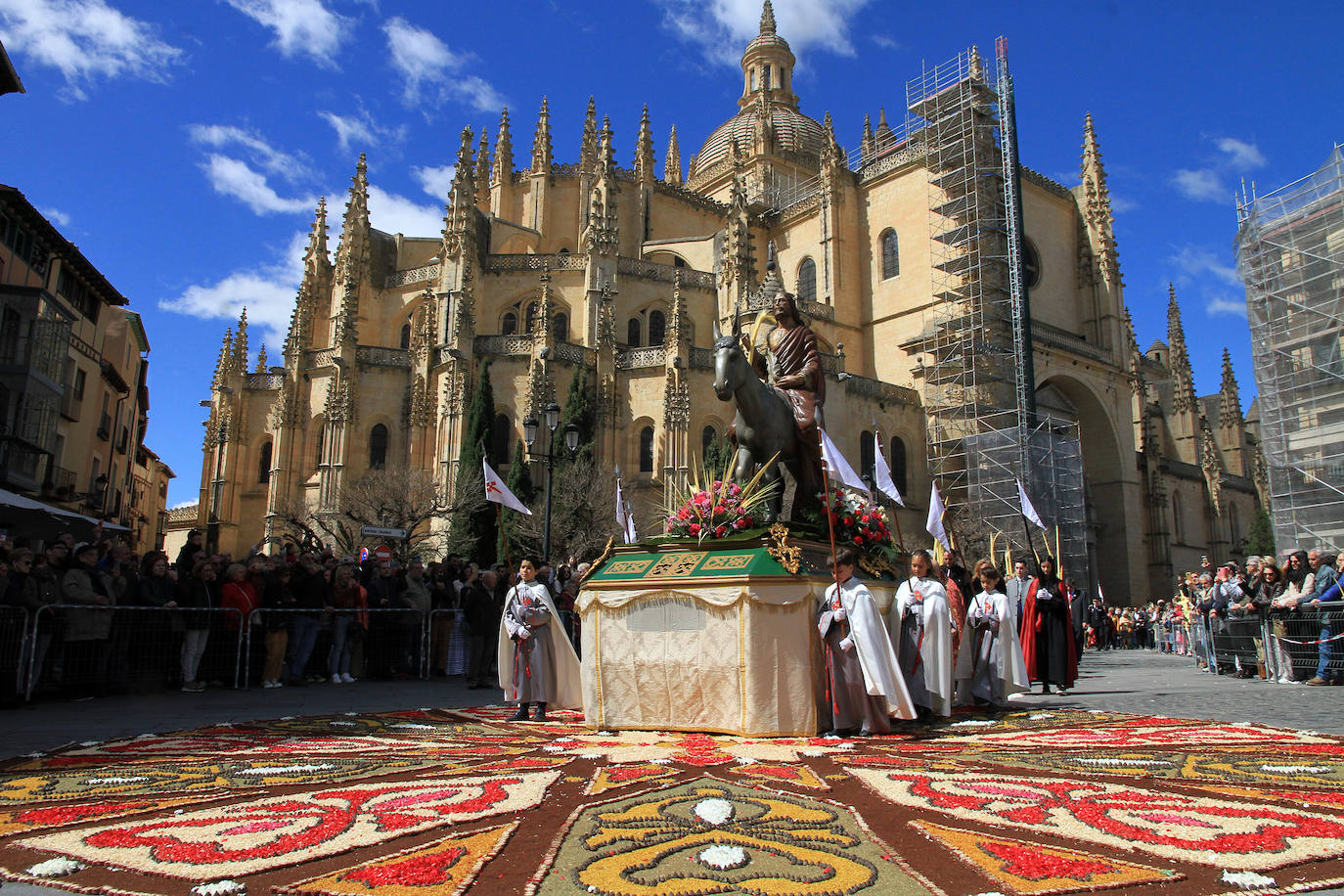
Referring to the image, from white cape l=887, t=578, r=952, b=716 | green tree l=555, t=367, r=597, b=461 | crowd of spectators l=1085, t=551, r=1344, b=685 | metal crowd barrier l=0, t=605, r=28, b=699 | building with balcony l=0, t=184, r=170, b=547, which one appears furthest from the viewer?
green tree l=555, t=367, r=597, b=461

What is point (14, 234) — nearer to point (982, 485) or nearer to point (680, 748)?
point (680, 748)

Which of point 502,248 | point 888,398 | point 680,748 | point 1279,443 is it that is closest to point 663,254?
point 502,248

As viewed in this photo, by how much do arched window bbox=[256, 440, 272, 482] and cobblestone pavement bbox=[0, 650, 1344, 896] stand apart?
85.9 feet

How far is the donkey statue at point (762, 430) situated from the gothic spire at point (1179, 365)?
4933cm

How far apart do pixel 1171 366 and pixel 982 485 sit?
85.8 ft

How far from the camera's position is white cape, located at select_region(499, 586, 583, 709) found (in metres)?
8.34

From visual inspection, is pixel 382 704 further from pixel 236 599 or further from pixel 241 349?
pixel 241 349

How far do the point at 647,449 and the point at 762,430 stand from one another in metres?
25.2

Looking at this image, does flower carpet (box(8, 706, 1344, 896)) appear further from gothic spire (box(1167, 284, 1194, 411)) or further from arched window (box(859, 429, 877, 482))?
gothic spire (box(1167, 284, 1194, 411))

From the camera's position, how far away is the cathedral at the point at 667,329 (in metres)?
32.3

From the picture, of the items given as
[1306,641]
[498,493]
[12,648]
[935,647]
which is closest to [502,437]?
[498,493]

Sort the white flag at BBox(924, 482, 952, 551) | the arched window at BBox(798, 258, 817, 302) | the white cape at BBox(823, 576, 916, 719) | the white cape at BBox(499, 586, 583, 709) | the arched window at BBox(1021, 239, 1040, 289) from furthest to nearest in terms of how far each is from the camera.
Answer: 1. the arched window at BBox(798, 258, 817, 302)
2. the arched window at BBox(1021, 239, 1040, 289)
3. the white flag at BBox(924, 482, 952, 551)
4. the white cape at BBox(499, 586, 583, 709)
5. the white cape at BBox(823, 576, 916, 719)

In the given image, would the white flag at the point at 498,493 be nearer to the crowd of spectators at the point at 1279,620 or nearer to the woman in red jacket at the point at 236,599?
the woman in red jacket at the point at 236,599

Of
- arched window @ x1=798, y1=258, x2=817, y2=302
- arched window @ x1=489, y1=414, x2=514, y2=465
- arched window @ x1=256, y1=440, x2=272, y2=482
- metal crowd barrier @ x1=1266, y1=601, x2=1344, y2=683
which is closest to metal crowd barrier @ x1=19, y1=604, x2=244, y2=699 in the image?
metal crowd barrier @ x1=1266, y1=601, x2=1344, y2=683
